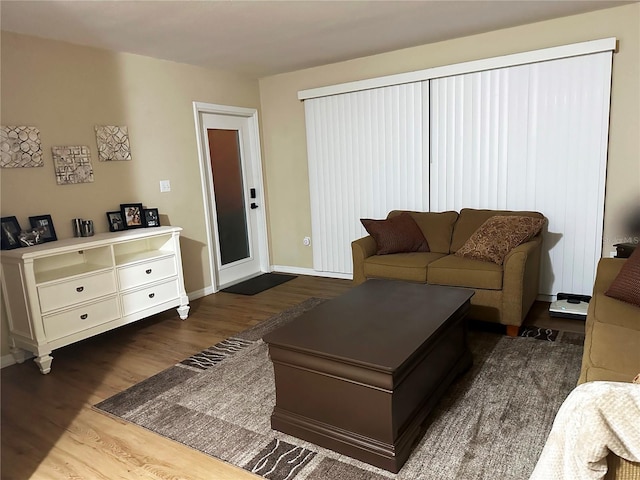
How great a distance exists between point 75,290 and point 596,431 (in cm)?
321

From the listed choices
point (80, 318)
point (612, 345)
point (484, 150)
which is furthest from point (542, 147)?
point (80, 318)

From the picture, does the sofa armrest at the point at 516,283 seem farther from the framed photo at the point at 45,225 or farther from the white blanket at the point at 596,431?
the framed photo at the point at 45,225

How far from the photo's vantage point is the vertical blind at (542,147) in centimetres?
366

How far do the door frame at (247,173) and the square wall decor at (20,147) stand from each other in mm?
1579

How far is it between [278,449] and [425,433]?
0.71m

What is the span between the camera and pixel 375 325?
2.30 meters

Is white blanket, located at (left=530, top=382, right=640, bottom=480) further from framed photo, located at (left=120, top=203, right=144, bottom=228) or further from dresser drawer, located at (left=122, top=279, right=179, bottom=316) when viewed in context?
framed photo, located at (left=120, top=203, right=144, bottom=228)

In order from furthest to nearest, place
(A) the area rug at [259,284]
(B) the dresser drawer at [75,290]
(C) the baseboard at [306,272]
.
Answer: (C) the baseboard at [306,272]
(A) the area rug at [259,284]
(B) the dresser drawer at [75,290]

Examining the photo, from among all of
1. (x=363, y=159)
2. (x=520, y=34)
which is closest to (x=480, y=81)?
(x=520, y=34)

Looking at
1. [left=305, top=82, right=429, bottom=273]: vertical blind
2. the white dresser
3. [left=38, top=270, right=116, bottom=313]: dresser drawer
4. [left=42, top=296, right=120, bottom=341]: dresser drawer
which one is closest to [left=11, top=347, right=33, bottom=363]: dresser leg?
the white dresser

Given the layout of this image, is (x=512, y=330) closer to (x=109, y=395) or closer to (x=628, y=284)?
(x=628, y=284)

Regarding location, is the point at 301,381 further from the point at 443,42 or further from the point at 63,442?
the point at 443,42

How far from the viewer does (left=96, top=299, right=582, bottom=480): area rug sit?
1.94 metres

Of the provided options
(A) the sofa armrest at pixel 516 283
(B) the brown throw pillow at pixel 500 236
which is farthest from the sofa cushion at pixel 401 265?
(A) the sofa armrest at pixel 516 283
